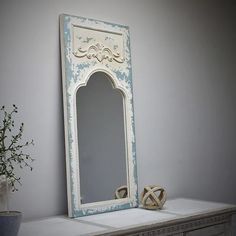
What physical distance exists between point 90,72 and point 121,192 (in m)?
0.67

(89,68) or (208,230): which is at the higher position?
(89,68)

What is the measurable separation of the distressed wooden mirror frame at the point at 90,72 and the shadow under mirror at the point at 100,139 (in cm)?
3

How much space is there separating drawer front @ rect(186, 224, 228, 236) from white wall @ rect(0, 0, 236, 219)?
474 mm

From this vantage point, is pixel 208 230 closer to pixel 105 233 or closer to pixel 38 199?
pixel 105 233

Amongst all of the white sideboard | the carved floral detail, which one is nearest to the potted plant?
the white sideboard

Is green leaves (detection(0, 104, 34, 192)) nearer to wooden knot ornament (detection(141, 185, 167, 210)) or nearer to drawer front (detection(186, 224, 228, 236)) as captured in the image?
wooden knot ornament (detection(141, 185, 167, 210))

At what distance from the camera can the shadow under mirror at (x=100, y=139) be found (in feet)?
6.88

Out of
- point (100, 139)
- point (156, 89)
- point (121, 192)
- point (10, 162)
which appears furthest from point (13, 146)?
point (156, 89)

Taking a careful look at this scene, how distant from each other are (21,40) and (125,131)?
2.43ft

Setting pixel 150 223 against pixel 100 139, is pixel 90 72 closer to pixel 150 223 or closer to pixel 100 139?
pixel 100 139

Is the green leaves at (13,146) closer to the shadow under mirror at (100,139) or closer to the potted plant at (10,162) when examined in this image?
the potted plant at (10,162)

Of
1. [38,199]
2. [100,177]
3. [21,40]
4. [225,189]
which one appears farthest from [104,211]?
[225,189]

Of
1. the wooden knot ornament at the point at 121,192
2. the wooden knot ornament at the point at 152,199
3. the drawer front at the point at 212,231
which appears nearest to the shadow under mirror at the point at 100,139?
the wooden knot ornament at the point at 121,192

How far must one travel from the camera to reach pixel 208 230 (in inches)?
82.7
